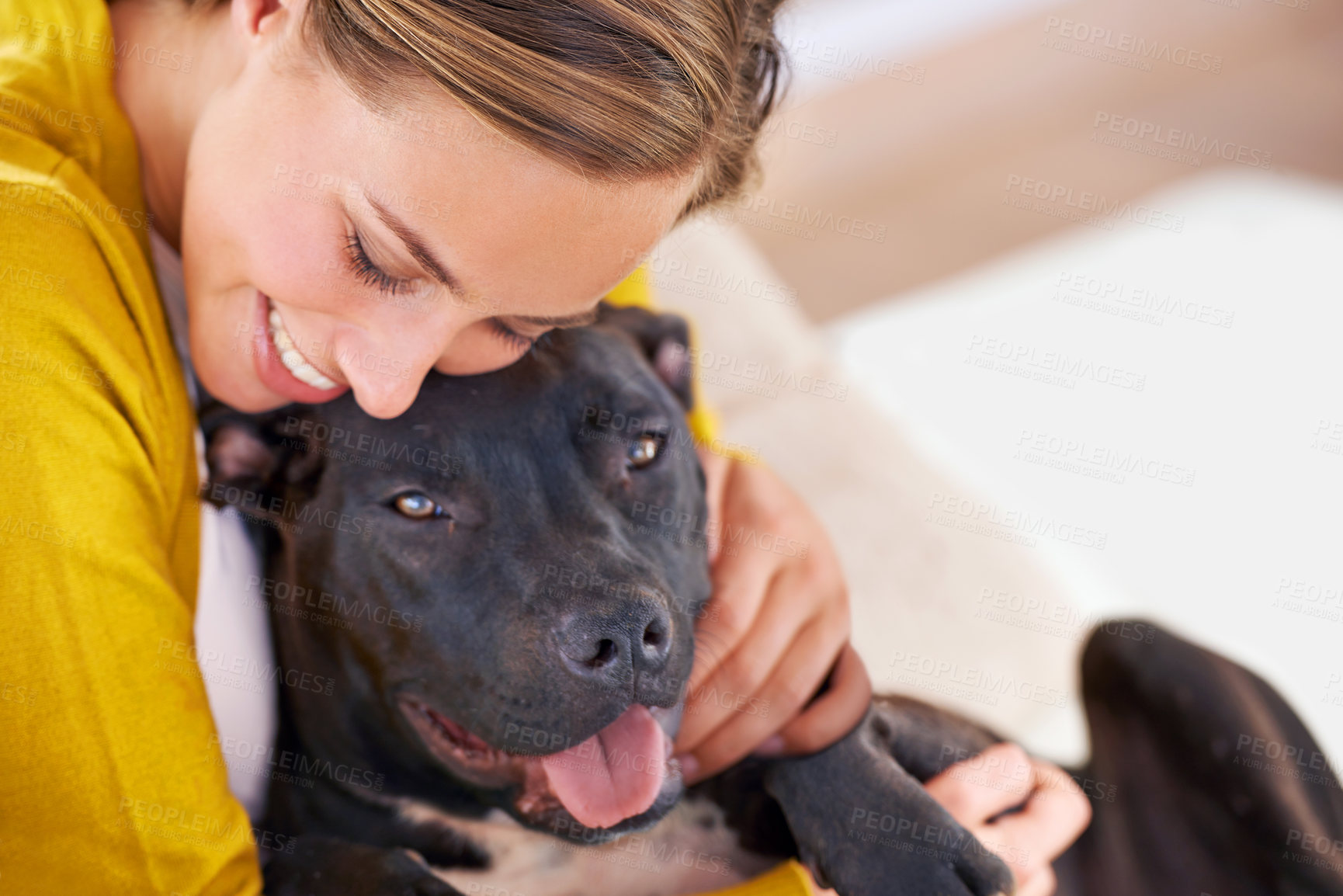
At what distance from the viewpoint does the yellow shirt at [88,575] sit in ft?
3.42

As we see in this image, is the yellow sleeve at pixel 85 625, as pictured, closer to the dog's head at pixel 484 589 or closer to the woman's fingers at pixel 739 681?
the dog's head at pixel 484 589

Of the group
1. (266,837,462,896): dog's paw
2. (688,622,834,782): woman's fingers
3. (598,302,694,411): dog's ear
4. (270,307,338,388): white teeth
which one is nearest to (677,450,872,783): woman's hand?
(688,622,834,782): woman's fingers

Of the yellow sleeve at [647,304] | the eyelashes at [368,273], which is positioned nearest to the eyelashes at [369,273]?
the eyelashes at [368,273]

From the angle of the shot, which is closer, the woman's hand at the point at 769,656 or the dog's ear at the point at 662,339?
the woman's hand at the point at 769,656

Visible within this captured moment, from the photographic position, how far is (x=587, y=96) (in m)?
1.03

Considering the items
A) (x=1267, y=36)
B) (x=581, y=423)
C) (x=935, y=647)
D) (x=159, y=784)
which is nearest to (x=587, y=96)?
(x=581, y=423)

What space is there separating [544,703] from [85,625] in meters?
0.48

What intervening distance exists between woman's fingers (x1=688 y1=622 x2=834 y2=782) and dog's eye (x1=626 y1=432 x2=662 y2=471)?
32cm

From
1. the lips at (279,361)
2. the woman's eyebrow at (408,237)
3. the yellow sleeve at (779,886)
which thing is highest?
the woman's eyebrow at (408,237)

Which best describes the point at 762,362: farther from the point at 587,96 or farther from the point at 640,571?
the point at 587,96

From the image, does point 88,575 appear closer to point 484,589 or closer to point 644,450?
point 484,589

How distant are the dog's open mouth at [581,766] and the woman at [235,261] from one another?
0.10 meters

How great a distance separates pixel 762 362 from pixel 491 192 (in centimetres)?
135

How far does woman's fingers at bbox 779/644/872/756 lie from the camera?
138 centimetres
